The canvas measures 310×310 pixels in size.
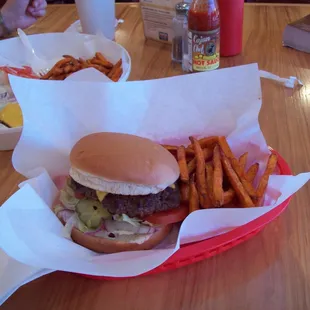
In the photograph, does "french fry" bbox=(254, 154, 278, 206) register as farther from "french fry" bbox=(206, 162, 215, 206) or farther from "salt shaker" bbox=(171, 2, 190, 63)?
"salt shaker" bbox=(171, 2, 190, 63)

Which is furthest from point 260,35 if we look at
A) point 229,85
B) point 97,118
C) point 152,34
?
point 97,118

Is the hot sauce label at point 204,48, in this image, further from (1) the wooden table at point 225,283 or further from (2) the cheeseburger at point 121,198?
(2) the cheeseburger at point 121,198

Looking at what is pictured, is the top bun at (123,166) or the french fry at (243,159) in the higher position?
the top bun at (123,166)

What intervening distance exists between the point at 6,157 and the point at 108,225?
0.46 meters

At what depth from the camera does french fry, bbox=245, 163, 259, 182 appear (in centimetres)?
86

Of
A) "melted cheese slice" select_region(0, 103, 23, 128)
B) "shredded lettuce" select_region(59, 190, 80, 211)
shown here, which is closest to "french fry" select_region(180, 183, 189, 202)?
"shredded lettuce" select_region(59, 190, 80, 211)

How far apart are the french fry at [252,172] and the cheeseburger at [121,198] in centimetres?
16

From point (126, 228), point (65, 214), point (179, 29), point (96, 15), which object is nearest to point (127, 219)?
point (126, 228)

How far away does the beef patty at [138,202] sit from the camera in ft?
2.53

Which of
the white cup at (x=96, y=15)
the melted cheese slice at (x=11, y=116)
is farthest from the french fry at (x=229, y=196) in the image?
the white cup at (x=96, y=15)

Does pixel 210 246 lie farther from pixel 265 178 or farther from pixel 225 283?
pixel 265 178

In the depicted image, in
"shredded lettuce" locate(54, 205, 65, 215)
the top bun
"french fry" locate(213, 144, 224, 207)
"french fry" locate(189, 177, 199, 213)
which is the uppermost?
the top bun

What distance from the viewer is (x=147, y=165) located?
786mm

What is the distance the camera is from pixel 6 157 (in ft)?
3.63
